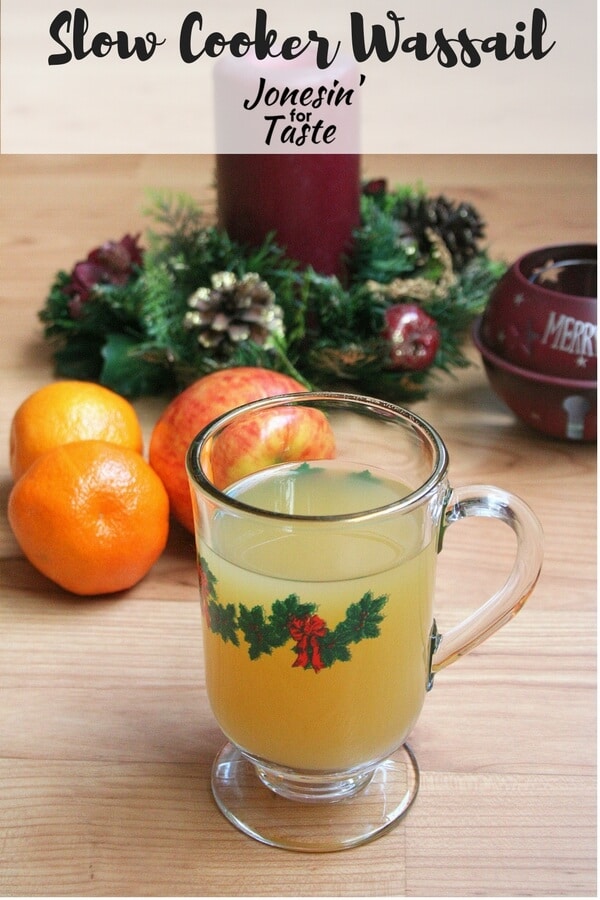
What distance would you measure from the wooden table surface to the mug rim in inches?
8.5

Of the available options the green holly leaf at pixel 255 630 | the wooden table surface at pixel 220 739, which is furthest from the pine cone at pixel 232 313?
the green holly leaf at pixel 255 630

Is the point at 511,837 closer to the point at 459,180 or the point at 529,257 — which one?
the point at 529,257

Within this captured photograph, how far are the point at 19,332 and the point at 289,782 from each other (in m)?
0.74

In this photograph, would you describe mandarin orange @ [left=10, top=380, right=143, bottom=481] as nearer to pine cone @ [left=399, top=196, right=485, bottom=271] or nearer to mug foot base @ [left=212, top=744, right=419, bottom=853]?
mug foot base @ [left=212, top=744, right=419, bottom=853]

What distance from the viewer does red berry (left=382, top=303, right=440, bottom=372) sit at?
1065mm

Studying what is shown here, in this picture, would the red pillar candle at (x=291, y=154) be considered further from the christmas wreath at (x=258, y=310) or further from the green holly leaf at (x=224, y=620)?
the green holly leaf at (x=224, y=620)

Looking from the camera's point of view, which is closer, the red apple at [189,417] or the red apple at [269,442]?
the red apple at [269,442]

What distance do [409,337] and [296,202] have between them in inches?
7.8

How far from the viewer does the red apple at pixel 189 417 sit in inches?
35.0

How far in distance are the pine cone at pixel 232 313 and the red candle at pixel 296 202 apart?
86mm

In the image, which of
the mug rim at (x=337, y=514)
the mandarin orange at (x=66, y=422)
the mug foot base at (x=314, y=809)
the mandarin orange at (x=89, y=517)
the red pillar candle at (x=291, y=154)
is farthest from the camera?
the red pillar candle at (x=291, y=154)

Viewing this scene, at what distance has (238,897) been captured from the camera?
2.02 feet

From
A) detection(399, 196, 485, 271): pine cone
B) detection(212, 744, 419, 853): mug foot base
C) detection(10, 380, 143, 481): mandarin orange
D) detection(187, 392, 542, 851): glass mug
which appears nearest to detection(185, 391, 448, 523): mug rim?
detection(187, 392, 542, 851): glass mug

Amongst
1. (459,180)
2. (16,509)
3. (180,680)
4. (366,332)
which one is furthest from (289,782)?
(459,180)
